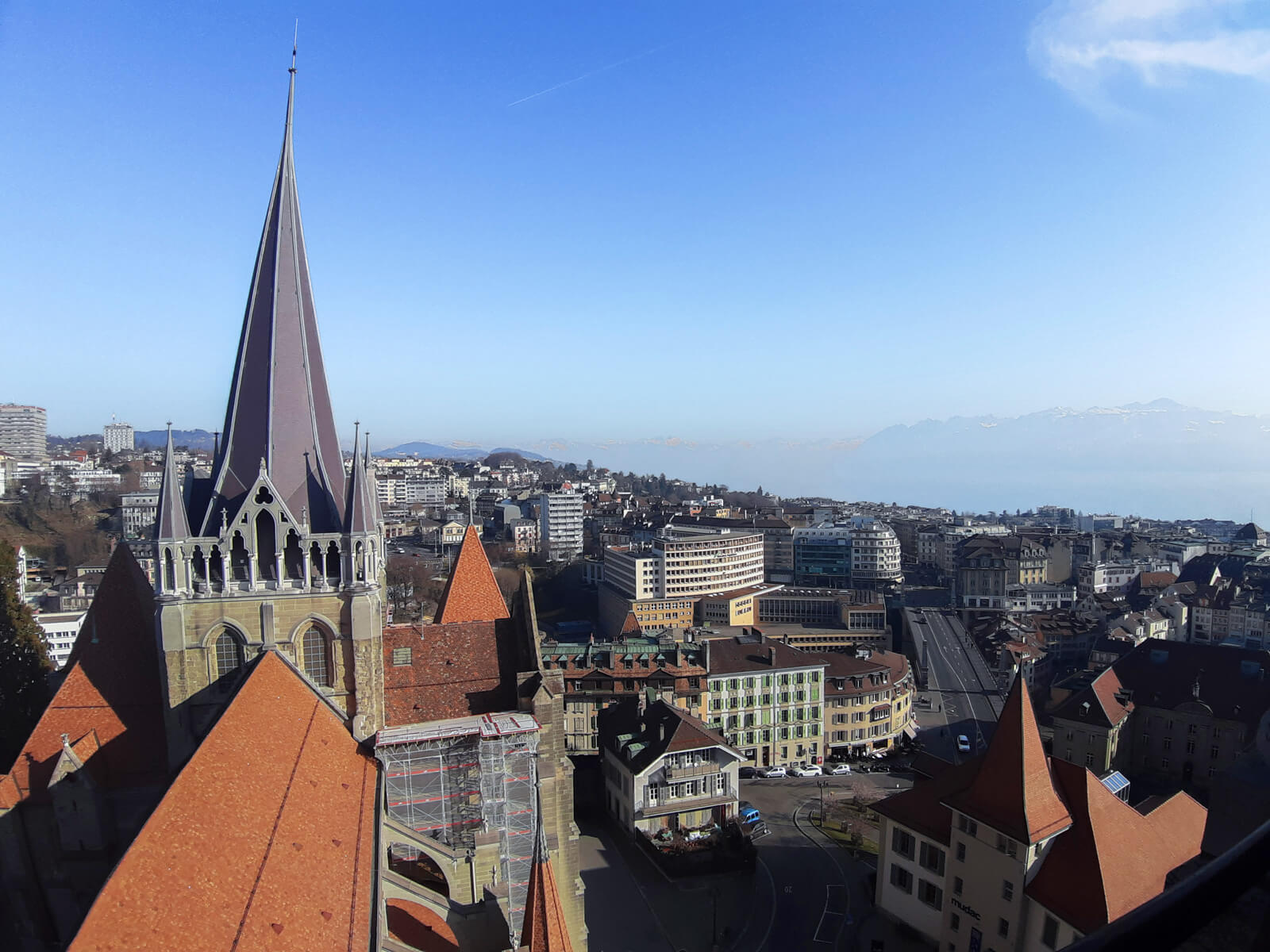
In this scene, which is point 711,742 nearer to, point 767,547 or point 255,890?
point 255,890

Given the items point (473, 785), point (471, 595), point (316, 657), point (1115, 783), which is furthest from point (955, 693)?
point (316, 657)

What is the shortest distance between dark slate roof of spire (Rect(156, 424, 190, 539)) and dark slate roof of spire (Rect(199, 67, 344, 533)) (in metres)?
0.77

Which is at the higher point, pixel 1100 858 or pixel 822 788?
pixel 1100 858

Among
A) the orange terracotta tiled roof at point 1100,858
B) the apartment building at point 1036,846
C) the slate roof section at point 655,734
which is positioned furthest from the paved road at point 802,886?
the orange terracotta tiled roof at point 1100,858

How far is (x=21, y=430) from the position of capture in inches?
7185

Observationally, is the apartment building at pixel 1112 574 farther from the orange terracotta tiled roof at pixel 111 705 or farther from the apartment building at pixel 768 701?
the orange terracotta tiled roof at pixel 111 705

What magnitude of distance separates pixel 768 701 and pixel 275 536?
1516 inches

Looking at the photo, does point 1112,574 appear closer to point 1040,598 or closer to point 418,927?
point 1040,598

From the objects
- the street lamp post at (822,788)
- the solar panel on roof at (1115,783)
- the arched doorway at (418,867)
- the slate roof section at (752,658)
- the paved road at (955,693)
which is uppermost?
the arched doorway at (418,867)

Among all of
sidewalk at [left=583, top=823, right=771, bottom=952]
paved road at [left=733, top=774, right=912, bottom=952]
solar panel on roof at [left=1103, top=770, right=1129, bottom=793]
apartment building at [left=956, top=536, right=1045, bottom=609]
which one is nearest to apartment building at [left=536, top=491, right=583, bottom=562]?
apartment building at [left=956, top=536, right=1045, bottom=609]

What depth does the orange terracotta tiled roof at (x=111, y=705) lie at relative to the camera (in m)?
18.0

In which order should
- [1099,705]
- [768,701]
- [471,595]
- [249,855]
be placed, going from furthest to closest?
[768,701], [1099,705], [471,595], [249,855]

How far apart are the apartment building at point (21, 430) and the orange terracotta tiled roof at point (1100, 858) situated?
213 metres

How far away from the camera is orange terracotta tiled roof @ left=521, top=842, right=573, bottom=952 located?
12.3 m
